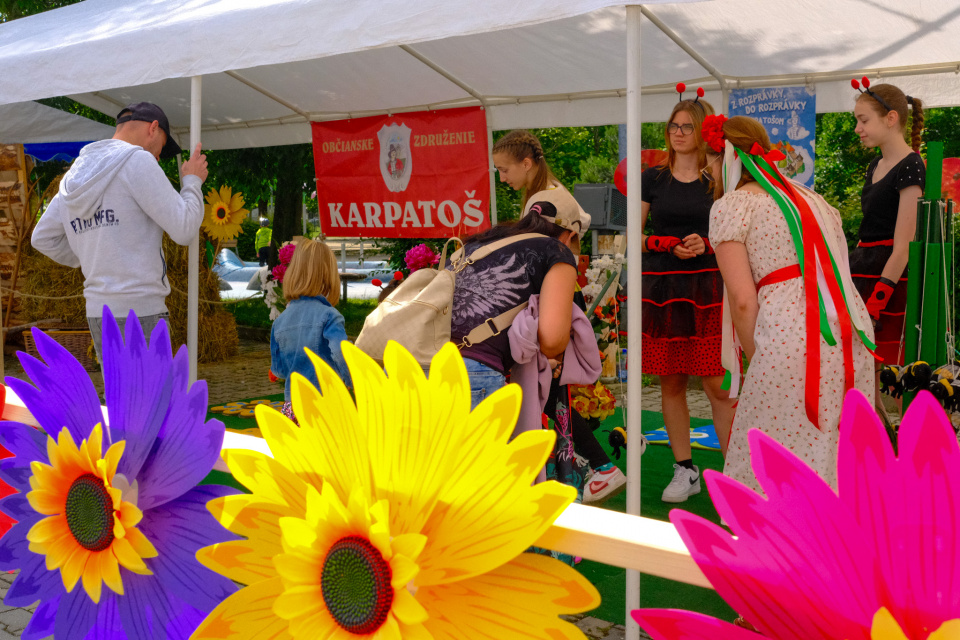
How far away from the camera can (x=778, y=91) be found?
4.80m

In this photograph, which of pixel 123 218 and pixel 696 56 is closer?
pixel 123 218

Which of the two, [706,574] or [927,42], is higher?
[927,42]

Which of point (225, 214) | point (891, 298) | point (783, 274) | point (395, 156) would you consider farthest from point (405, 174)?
point (783, 274)

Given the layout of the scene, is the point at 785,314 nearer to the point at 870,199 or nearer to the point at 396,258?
the point at 870,199

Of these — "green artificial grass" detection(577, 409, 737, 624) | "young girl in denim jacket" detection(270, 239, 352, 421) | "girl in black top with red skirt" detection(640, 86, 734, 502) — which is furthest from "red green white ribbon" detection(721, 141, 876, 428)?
"young girl in denim jacket" detection(270, 239, 352, 421)

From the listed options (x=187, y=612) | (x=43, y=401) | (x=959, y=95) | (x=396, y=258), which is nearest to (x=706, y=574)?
(x=187, y=612)

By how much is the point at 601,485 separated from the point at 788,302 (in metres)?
1.76

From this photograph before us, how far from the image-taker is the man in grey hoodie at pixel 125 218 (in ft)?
11.2

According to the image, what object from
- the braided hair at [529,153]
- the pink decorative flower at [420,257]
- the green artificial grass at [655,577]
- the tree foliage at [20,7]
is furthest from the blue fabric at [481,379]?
the tree foliage at [20,7]

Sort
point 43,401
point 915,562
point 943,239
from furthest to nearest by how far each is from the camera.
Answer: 1. point 943,239
2. point 43,401
3. point 915,562

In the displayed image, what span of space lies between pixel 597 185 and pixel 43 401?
21.3ft

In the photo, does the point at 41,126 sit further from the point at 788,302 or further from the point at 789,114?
the point at 788,302

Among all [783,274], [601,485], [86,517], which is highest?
[783,274]

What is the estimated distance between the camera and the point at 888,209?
13.2 ft
